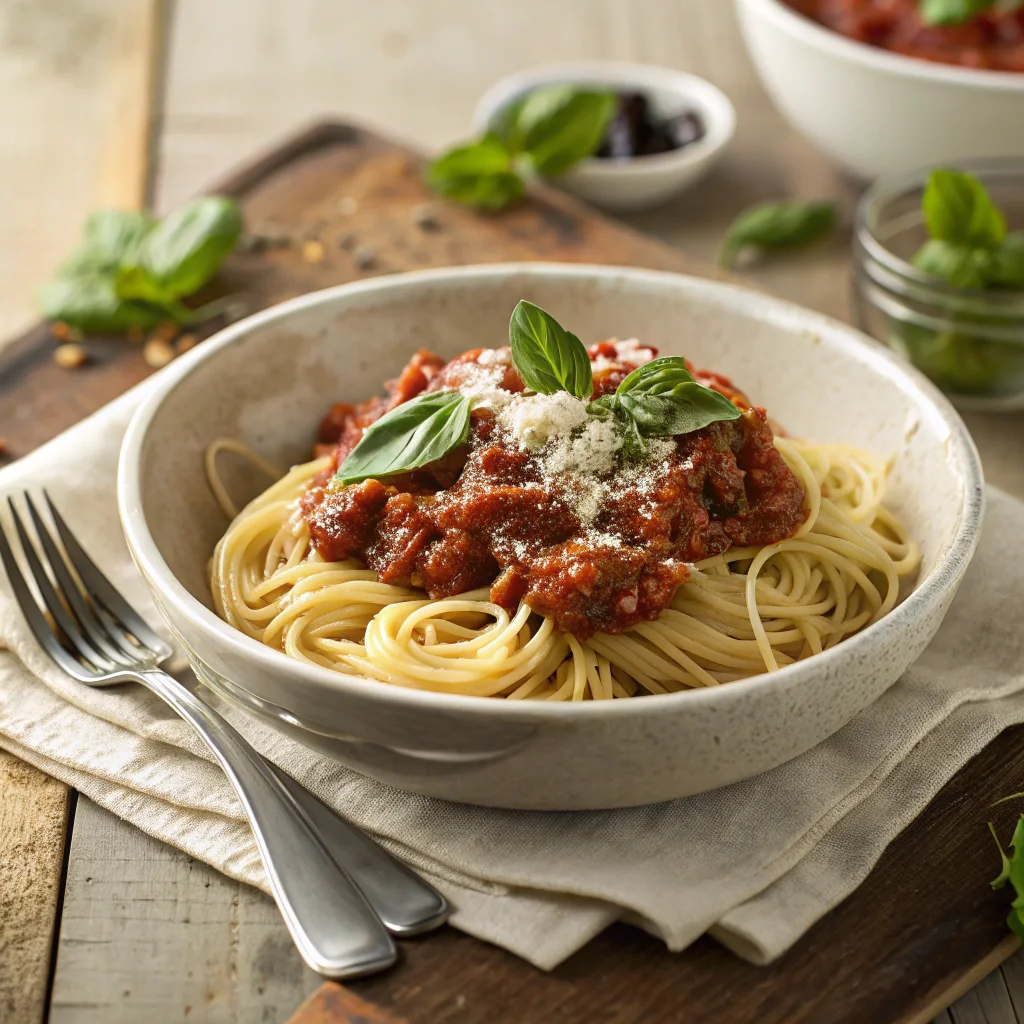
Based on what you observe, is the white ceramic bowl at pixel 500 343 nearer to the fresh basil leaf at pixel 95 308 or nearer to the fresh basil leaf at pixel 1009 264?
the fresh basil leaf at pixel 1009 264

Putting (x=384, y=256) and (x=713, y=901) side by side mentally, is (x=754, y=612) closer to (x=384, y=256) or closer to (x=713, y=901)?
(x=713, y=901)

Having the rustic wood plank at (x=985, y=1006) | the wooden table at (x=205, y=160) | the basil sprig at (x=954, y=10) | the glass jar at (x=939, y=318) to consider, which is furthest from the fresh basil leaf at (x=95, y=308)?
the rustic wood plank at (x=985, y=1006)

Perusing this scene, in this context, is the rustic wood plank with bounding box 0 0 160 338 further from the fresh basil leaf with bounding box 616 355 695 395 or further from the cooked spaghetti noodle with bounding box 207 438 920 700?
the fresh basil leaf with bounding box 616 355 695 395

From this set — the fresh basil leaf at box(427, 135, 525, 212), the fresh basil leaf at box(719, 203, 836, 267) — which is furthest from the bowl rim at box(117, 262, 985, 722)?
the fresh basil leaf at box(719, 203, 836, 267)

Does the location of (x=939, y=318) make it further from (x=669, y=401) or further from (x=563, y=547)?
(x=563, y=547)

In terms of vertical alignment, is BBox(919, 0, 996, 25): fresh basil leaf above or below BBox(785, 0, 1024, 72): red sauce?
above

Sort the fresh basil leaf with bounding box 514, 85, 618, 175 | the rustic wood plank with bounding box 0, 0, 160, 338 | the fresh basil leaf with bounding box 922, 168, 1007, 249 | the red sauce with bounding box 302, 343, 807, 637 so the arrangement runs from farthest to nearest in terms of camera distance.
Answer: the rustic wood plank with bounding box 0, 0, 160, 338 → the fresh basil leaf with bounding box 514, 85, 618, 175 → the fresh basil leaf with bounding box 922, 168, 1007, 249 → the red sauce with bounding box 302, 343, 807, 637

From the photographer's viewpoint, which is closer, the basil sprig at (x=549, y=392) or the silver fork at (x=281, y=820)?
the silver fork at (x=281, y=820)
